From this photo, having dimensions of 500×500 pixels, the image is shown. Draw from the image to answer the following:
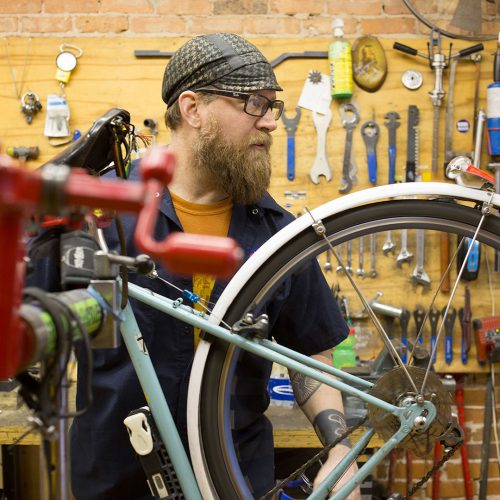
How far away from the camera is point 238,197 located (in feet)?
4.41

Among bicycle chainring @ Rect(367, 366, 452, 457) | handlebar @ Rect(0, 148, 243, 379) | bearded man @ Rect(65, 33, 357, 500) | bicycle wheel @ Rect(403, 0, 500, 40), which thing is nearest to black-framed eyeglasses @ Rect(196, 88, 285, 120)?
bearded man @ Rect(65, 33, 357, 500)

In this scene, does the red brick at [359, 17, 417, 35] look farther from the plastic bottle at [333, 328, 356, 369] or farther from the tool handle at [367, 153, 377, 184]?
the plastic bottle at [333, 328, 356, 369]

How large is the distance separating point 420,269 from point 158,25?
1.30m

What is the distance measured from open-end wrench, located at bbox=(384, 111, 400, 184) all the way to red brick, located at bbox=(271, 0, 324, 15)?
1.50 ft

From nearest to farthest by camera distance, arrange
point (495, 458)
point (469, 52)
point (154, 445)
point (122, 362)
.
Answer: point (154, 445) → point (122, 362) → point (469, 52) → point (495, 458)

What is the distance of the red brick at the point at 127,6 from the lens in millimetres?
2422

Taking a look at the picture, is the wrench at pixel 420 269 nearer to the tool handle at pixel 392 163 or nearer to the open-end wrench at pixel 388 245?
the open-end wrench at pixel 388 245

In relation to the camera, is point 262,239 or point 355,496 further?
point 262,239

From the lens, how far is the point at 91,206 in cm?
44

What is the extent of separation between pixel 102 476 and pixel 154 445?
0.72ft

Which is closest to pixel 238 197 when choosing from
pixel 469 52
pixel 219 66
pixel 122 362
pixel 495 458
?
pixel 219 66

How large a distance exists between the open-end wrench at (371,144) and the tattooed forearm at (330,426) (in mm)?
1303

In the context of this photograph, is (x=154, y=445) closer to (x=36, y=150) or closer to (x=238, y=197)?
(x=238, y=197)

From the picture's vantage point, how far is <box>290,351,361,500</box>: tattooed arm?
1217 millimetres
